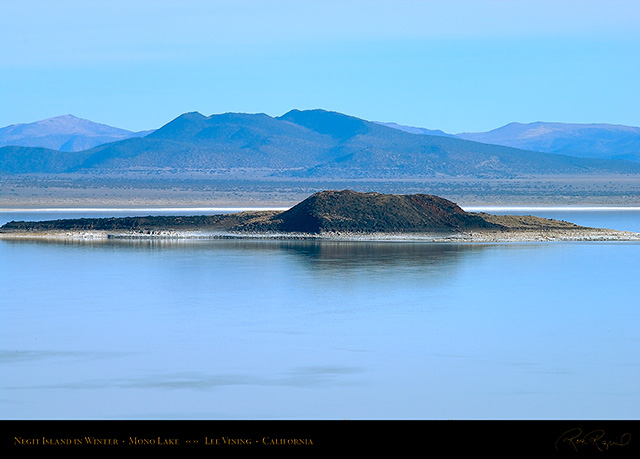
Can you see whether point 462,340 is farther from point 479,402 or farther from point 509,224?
point 509,224

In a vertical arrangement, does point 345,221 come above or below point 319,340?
above

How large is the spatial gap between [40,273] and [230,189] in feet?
255

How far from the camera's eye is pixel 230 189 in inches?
3989

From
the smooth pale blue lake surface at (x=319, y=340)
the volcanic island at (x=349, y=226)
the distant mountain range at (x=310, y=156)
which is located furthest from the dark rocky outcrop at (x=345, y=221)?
the distant mountain range at (x=310, y=156)

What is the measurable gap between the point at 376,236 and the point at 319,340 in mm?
21170

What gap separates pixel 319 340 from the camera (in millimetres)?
14867

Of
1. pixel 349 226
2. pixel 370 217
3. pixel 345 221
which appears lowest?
pixel 349 226

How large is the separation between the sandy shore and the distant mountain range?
337 feet

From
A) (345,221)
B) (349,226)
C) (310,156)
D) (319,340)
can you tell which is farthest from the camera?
(310,156)

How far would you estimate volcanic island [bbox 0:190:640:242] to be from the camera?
119ft

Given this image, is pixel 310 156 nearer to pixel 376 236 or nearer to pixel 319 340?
pixel 376 236

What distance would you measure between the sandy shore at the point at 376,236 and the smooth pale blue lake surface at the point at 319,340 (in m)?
9.17
